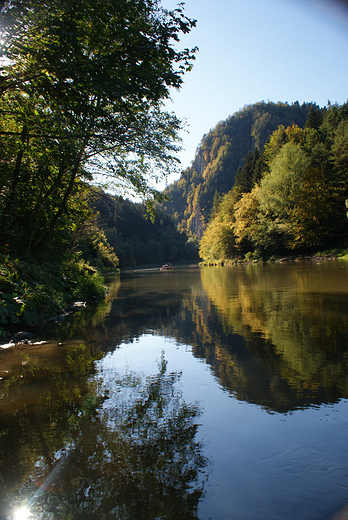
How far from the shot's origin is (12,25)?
6684 mm

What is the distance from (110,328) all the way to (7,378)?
164 inches

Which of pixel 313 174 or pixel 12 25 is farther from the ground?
pixel 313 174

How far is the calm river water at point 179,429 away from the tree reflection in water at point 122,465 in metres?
0.01

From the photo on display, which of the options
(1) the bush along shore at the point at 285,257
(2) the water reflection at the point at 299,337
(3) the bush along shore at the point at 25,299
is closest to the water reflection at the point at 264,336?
(2) the water reflection at the point at 299,337

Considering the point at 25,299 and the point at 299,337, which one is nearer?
the point at 299,337

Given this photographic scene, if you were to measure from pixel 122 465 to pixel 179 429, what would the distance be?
2.41 ft

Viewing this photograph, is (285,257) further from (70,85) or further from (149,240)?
(149,240)

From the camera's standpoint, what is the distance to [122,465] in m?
2.73

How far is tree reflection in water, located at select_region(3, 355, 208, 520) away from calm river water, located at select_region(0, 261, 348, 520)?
1 cm

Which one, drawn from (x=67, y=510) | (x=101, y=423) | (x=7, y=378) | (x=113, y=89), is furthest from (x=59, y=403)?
(x=113, y=89)

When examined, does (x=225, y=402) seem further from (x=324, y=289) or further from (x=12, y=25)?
(x=324, y=289)

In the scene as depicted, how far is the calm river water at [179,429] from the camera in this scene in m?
2.31

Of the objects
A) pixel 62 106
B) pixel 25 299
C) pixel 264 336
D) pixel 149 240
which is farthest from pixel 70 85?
pixel 149 240

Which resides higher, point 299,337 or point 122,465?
point 122,465
